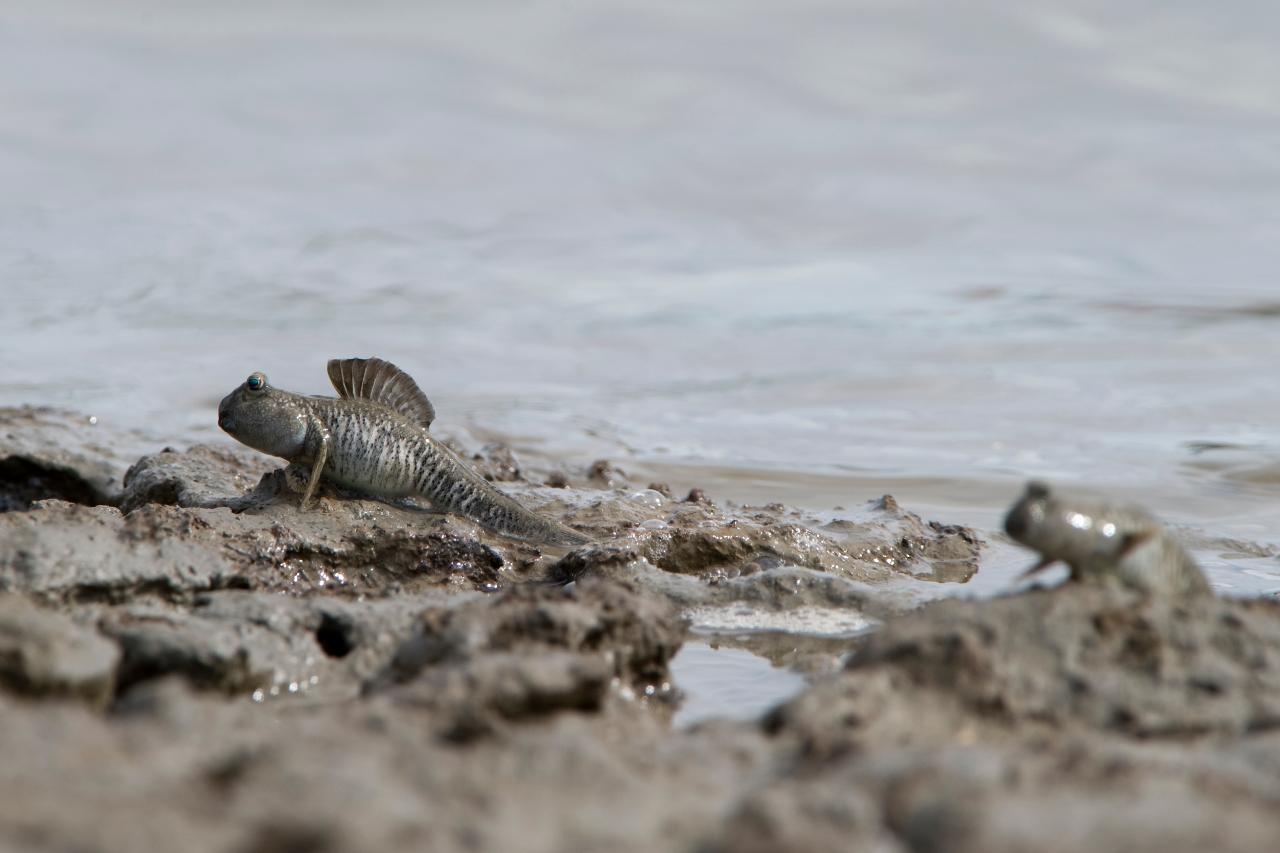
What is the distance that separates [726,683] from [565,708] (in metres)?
1.01

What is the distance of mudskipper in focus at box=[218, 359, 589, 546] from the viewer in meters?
4.98

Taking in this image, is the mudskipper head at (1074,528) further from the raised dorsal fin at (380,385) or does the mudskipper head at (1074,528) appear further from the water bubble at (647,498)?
the water bubble at (647,498)

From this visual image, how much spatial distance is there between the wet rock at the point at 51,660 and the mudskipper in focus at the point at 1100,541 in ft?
5.84

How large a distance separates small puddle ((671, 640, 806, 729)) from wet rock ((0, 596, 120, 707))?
1.26m

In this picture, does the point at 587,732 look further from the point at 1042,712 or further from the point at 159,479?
the point at 159,479

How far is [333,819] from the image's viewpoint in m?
1.93

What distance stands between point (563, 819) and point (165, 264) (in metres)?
13.2

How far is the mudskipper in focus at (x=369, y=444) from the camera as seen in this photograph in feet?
16.4

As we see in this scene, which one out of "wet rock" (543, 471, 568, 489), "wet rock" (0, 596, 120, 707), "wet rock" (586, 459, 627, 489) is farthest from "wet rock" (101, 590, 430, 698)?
"wet rock" (586, 459, 627, 489)

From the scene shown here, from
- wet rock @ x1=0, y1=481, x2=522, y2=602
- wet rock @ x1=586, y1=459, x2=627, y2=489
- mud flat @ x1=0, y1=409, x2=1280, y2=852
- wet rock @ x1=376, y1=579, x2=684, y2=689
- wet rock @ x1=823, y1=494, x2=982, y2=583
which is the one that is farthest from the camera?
wet rock @ x1=586, y1=459, x2=627, y2=489

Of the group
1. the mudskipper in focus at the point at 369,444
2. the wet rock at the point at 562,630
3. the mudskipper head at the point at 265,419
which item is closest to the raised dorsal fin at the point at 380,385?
the mudskipper in focus at the point at 369,444

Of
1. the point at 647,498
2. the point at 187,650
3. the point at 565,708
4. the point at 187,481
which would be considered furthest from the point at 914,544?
the point at 187,650

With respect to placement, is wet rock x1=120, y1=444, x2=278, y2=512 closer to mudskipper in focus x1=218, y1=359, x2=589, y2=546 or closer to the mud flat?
mudskipper in focus x1=218, y1=359, x2=589, y2=546

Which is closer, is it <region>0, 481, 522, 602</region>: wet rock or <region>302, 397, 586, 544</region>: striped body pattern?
<region>0, 481, 522, 602</region>: wet rock
